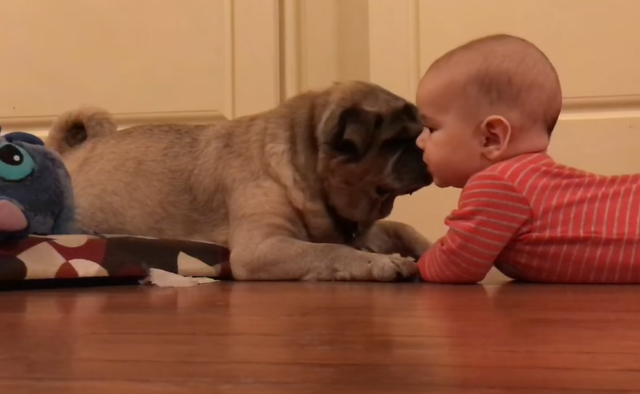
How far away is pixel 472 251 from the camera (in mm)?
1393

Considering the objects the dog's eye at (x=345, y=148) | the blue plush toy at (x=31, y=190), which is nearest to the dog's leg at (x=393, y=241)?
the dog's eye at (x=345, y=148)

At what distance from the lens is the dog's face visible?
5.41 ft

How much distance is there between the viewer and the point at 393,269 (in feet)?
4.99

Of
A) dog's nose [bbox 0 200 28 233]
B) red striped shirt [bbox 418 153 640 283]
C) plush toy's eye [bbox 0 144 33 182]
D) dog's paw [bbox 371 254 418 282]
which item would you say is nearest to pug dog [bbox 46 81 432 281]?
dog's paw [bbox 371 254 418 282]

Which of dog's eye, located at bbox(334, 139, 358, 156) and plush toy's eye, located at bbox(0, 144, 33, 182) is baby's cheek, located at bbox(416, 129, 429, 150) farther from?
plush toy's eye, located at bbox(0, 144, 33, 182)

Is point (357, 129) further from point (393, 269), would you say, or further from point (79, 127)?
point (79, 127)

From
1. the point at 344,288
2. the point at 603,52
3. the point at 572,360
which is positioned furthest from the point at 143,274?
the point at 603,52

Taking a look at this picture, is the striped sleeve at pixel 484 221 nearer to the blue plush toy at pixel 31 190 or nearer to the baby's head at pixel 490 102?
the baby's head at pixel 490 102

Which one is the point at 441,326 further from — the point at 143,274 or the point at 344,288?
the point at 143,274

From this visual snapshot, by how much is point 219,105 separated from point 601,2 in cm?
124

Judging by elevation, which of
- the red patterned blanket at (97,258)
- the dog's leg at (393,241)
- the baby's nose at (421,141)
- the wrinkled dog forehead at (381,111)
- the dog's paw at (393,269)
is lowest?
the dog's leg at (393,241)

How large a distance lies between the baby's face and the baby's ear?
0.01 m

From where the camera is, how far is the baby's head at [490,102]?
1.42 meters

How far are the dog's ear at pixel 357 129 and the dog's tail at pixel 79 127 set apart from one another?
784 mm
